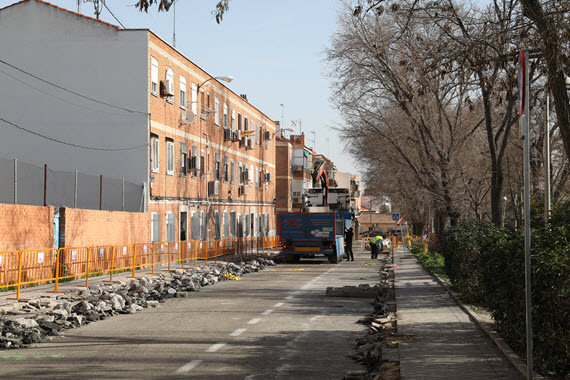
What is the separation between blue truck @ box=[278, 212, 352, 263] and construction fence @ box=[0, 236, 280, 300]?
11.2 ft

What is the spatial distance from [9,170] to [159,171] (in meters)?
12.2

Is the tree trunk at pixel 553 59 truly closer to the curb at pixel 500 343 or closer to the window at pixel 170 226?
the curb at pixel 500 343

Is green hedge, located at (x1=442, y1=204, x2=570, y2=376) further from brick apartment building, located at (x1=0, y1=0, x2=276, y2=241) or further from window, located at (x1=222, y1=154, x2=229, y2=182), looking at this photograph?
window, located at (x1=222, y1=154, x2=229, y2=182)

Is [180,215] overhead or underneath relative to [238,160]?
underneath

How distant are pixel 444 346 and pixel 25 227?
14.1 m

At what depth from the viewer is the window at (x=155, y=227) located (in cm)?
3212

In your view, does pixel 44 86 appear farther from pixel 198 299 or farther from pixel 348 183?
pixel 348 183

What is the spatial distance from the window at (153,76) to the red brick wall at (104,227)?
5.62 meters

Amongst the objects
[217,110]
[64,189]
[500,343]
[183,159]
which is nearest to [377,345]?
[500,343]

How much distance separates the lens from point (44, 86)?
3161 centimetres

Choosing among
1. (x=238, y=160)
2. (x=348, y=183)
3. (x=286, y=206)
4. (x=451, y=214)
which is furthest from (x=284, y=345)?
(x=348, y=183)

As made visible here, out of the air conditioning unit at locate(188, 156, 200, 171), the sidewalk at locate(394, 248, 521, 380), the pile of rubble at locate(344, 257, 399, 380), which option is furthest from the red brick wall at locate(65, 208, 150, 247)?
the sidewalk at locate(394, 248, 521, 380)

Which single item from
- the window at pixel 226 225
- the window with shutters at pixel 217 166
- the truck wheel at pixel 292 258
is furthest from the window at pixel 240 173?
the truck wheel at pixel 292 258

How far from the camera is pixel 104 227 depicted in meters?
26.5
